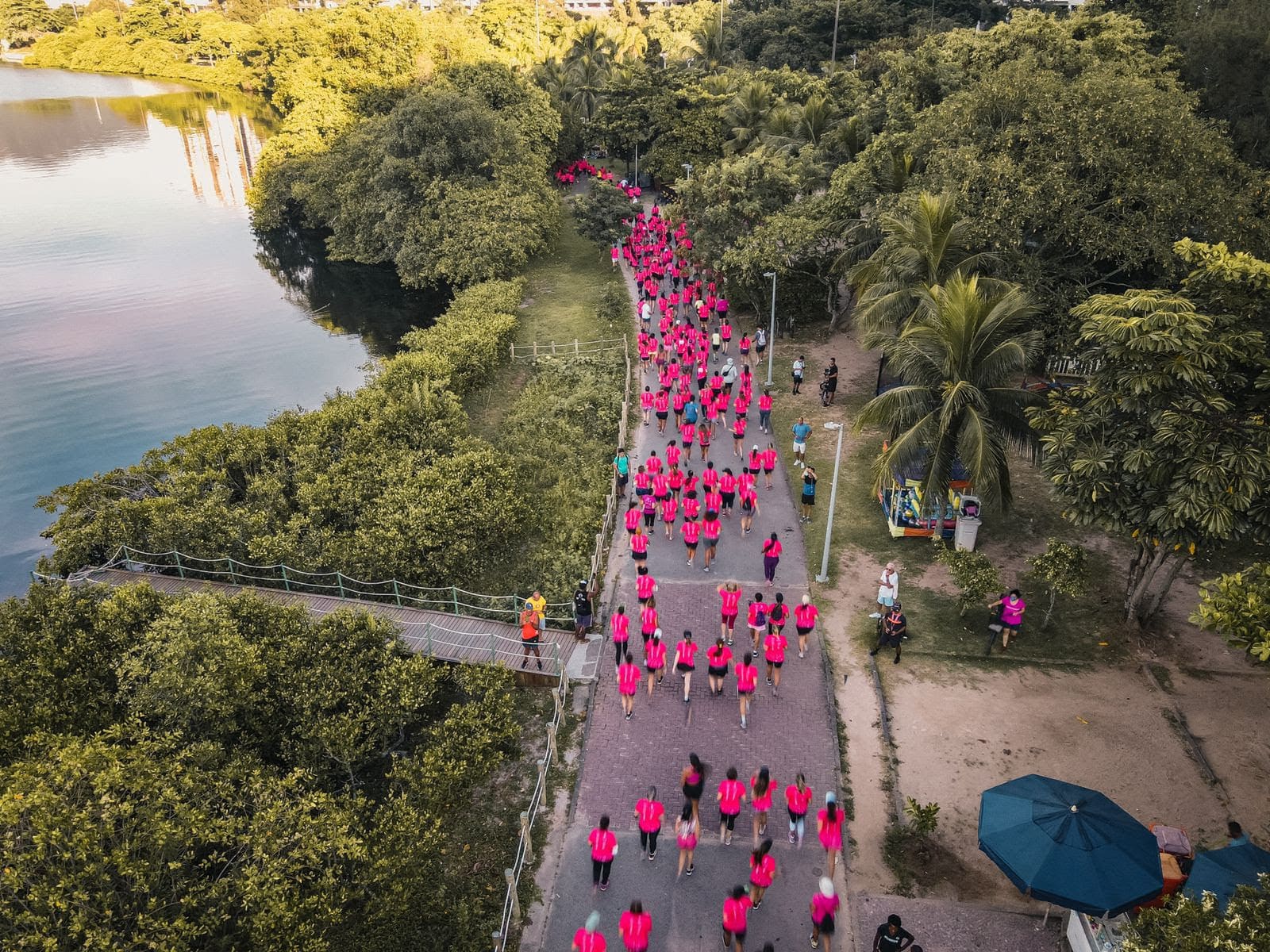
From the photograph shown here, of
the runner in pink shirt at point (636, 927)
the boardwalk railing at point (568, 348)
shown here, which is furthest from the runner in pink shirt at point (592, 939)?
the boardwalk railing at point (568, 348)

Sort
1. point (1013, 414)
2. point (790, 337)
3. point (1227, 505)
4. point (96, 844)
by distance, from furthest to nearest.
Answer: point (790, 337), point (1013, 414), point (1227, 505), point (96, 844)

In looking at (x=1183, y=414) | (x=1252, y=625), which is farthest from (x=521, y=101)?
(x=1252, y=625)

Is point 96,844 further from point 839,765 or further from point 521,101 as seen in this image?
point 521,101

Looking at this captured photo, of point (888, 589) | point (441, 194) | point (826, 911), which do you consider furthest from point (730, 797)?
point (441, 194)

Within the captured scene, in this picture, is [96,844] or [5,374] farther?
[5,374]

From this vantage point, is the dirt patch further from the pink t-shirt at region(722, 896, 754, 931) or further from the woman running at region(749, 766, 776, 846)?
the pink t-shirt at region(722, 896, 754, 931)

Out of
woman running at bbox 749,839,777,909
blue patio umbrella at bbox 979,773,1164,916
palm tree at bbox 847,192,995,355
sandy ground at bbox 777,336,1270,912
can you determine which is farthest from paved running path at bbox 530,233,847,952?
palm tree at bbox 847,192,995,355

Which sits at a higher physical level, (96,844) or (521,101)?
(521,101)

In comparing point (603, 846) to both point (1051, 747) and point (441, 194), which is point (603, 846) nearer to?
point (1051, 747)
